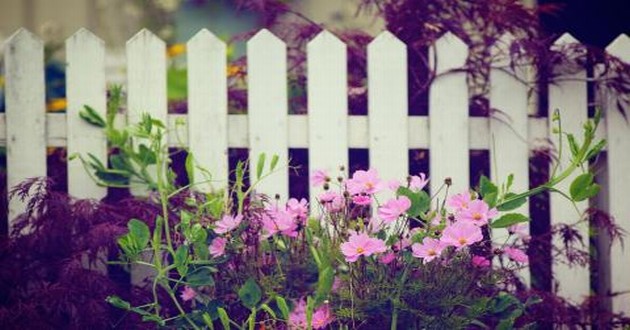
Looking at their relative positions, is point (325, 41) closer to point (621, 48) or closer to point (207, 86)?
point (207, 86)

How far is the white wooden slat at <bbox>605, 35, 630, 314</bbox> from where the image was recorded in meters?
2.60

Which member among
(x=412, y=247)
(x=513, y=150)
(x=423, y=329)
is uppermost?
(x=513, y=150)

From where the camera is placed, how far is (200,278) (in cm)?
188

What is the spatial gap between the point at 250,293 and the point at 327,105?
0.91 metres

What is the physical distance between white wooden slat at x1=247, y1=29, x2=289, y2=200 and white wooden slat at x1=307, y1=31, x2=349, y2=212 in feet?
0.31

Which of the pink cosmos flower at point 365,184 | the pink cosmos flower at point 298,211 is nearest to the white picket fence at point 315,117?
the pink cosmos flower at point 298,211

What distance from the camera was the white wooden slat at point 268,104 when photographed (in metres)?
2.51

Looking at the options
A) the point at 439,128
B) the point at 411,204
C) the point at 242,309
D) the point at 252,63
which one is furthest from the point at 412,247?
the point at 252,63

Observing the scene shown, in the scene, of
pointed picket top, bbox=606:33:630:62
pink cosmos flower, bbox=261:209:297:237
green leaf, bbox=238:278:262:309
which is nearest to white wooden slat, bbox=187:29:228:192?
pink cosmos flower, bbox=261:209:297:237

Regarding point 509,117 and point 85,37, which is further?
point 509,117

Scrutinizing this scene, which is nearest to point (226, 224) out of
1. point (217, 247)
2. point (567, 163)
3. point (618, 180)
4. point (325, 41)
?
point (217, 247)

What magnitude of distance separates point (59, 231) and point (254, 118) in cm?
74

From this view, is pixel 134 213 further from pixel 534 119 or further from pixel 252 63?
pixel 534 119

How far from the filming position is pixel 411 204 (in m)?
1.77
